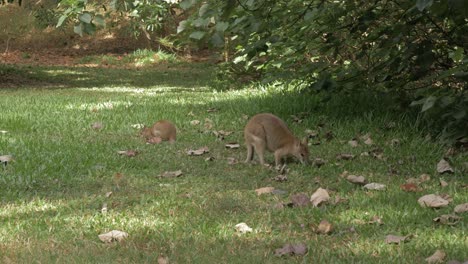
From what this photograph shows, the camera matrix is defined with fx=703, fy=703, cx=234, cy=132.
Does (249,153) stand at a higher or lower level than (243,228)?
lower

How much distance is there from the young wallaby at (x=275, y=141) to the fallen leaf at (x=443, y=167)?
1198 millimetres

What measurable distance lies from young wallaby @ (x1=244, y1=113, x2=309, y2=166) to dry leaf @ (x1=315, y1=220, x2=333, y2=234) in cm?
209

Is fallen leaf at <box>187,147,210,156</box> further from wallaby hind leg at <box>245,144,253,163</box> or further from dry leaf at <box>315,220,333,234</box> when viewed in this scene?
dry leaf at <box>315,220,333,234</box>

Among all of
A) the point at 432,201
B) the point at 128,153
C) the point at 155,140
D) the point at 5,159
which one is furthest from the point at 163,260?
the point at 155,140

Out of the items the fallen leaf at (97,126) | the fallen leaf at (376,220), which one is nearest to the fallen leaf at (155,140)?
the fallen leaf at (97,126)

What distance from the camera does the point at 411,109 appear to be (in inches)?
346

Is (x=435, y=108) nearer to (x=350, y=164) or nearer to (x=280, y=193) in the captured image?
(x=350, y=164)

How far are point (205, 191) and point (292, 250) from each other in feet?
5.52

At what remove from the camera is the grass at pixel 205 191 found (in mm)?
4148

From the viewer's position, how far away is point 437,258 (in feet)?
12.7

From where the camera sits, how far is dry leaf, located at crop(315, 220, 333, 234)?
14.6 ft

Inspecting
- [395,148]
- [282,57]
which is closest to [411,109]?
[395,148]

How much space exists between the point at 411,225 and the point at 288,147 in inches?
87.1

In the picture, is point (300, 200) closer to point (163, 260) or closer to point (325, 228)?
point (325, 228)
